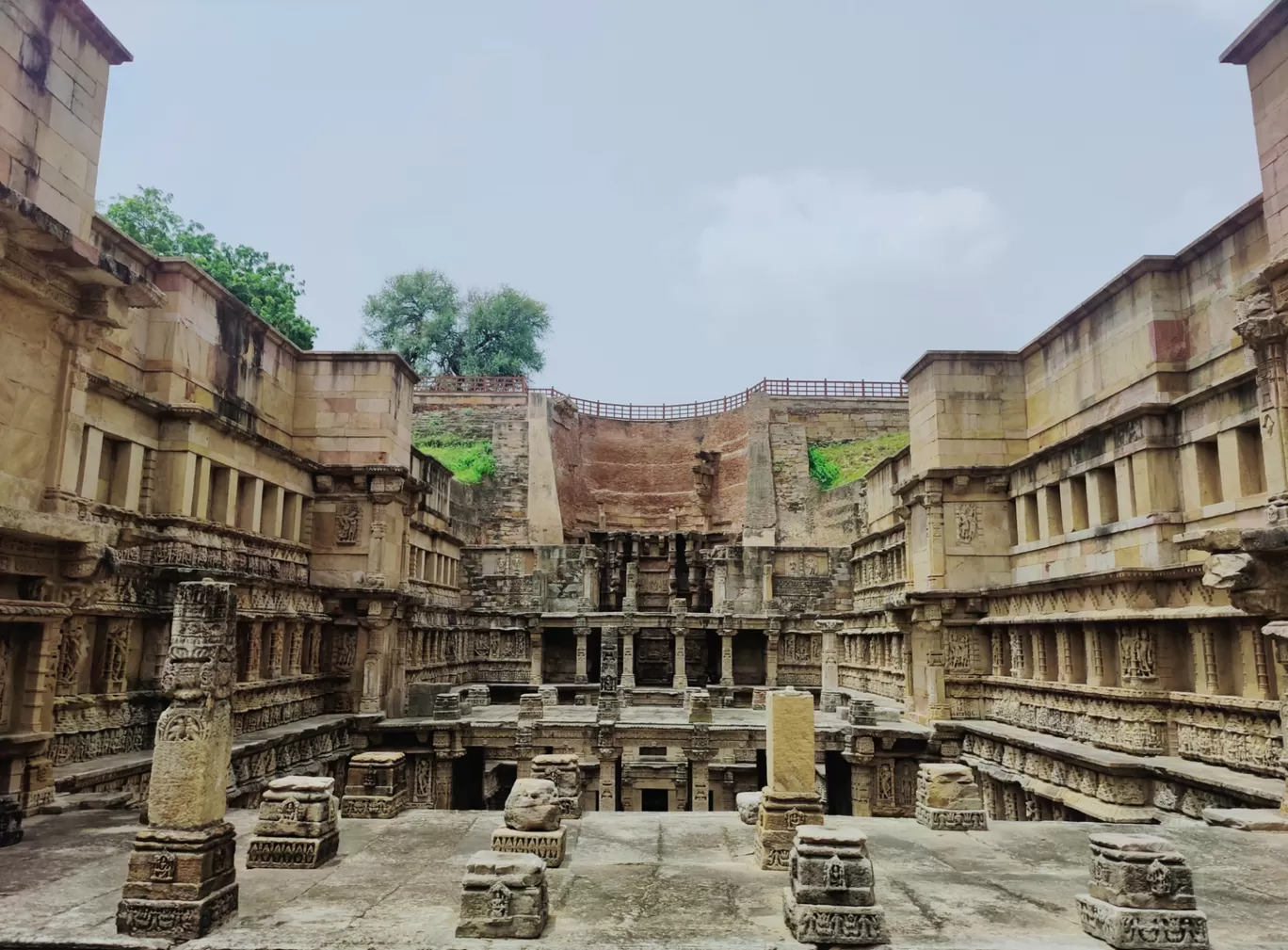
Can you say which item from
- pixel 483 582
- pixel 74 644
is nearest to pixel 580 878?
pixel 74 644

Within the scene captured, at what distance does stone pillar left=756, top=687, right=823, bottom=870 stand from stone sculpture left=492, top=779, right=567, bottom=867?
7.62ft

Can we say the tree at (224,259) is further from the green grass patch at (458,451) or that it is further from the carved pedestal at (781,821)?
the carved pedestal at (781,821)

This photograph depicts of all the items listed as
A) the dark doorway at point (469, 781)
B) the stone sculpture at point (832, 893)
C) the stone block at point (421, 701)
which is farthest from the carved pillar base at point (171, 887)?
the dark doorway at point (469, 781)

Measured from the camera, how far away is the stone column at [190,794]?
709 centimetres

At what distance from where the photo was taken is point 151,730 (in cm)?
1448

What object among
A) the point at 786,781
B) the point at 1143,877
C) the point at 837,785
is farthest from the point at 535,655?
the point at 1143,877

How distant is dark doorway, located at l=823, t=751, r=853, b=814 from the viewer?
22906 millimetres

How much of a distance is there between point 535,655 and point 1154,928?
26.4m

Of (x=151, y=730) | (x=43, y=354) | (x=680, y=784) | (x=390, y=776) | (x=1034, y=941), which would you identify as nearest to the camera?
(x=1034, y=941)

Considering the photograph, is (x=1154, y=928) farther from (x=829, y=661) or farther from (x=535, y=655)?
(x=535, y=655)

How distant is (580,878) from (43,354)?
9.14 m

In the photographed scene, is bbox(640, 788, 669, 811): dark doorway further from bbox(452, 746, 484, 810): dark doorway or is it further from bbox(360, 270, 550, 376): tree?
bbox(360, 270, 550, 376): tree

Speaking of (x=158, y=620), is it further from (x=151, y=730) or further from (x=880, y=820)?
(x=880, y=820)

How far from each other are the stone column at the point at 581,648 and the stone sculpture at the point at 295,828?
70.6 feet
